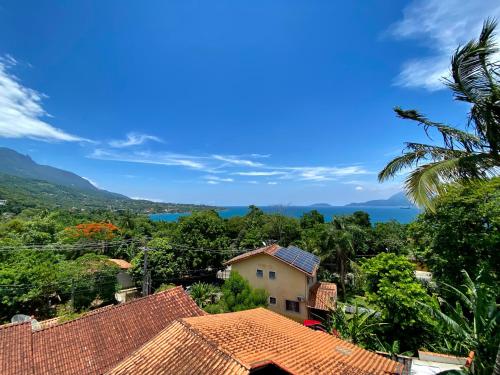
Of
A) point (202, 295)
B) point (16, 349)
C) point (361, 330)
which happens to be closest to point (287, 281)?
point (202, 295)

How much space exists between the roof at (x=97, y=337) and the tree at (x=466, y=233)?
13397mm

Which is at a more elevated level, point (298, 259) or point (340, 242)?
point (340, 242)

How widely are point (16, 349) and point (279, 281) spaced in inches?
684

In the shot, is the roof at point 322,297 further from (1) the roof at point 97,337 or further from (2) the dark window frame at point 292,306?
(1) the roof at point 97,337

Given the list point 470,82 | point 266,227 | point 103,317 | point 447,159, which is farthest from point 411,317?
Answer: point 266,227

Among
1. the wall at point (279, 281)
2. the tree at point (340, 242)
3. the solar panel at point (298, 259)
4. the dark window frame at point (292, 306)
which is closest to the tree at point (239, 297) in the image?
the wall at point (279, 281)

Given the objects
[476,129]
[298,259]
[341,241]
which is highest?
Result: [476,129]

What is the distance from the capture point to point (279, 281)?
2344 cm

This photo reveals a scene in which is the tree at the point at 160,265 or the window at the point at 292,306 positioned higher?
the tree at the point at 160,265

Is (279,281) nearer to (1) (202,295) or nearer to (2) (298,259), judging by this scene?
(2) (298,259)

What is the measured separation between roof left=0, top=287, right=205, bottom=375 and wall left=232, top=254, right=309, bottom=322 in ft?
36.2

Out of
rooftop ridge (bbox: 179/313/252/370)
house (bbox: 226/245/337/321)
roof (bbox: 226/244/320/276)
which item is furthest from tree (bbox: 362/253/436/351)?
rooftop ridge (bbox: 179/313/252/370)

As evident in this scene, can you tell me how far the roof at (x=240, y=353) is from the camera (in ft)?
24.6

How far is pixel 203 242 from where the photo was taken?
31688 mm
